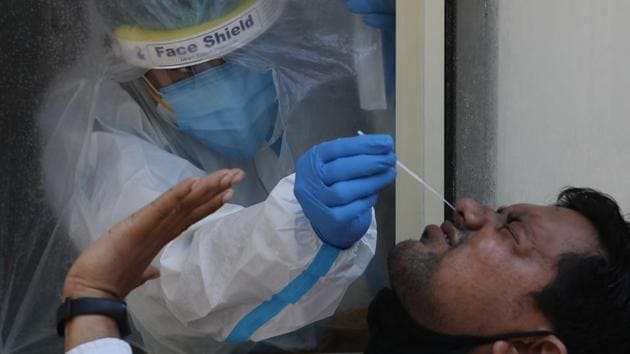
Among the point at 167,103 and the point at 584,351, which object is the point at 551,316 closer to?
the point at 584,351

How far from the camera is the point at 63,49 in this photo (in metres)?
1.44

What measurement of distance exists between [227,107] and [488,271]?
609 millimetres

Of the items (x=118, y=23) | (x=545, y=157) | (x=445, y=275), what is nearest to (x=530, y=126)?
(x=545, y=157)

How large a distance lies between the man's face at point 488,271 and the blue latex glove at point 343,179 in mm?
111

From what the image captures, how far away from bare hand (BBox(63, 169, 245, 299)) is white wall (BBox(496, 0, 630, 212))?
69 centimetres

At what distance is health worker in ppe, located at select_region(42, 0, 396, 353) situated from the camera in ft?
3.96

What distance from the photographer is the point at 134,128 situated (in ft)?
4.91

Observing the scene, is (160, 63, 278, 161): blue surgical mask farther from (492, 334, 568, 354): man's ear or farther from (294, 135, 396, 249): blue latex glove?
(492, 334, 568, 354): man's ear

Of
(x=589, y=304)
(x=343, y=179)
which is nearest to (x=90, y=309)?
(x=343, y=179)

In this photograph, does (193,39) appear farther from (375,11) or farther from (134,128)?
(375,11)

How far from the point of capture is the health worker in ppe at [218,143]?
1208 millimetres

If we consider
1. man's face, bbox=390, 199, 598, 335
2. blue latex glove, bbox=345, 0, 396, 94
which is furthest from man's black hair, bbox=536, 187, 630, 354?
blue latex glove, bbox=345, 0, 396, 94

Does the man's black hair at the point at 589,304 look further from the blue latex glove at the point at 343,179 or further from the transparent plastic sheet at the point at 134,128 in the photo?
the transparent plastic sheet at the point at 134,128

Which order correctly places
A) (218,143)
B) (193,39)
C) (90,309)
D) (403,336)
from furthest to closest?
(218,143), (193,39), (403,336), (90,309)
